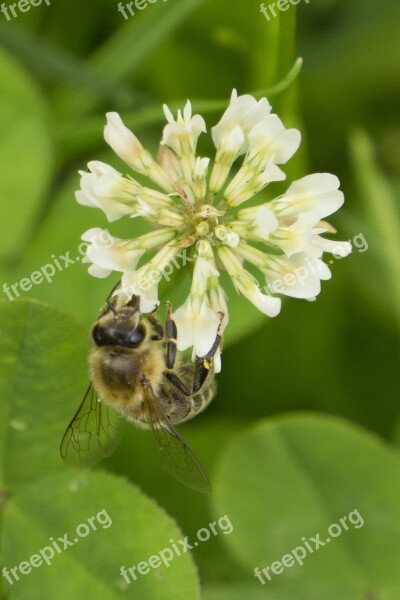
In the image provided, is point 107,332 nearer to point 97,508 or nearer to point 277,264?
point 277,264

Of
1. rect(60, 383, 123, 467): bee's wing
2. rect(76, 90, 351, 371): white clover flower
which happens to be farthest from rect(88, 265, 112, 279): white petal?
rect(60, 383, 123, 467): bee's wing

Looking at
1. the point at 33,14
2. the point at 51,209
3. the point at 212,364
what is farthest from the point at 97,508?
the point at 33,14

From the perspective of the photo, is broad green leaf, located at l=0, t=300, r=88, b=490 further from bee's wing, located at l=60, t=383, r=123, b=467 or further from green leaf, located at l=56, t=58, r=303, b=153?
green leaf, located at l=56, t=58, r=303, b=153

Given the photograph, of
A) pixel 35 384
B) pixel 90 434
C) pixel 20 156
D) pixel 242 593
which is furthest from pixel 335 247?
pixel 20 156

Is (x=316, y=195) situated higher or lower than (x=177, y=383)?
higher

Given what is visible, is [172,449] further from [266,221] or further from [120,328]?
[266,221]

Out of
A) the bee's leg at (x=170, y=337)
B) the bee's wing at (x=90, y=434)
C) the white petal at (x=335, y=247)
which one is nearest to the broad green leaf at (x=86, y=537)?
the bee's wing at (x=90, y=434)

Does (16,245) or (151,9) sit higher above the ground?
(151,9)
